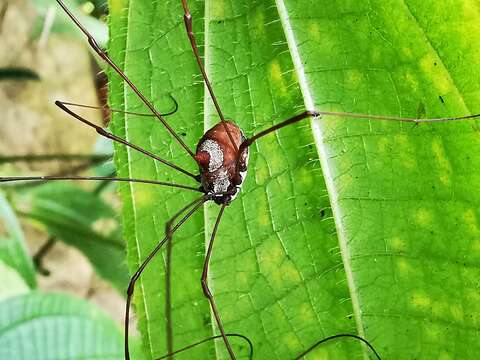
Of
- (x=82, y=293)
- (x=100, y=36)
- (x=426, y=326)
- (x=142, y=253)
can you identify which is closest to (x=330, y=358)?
(x=426, y=326)

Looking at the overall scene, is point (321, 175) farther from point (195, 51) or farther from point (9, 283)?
point (9, 283)

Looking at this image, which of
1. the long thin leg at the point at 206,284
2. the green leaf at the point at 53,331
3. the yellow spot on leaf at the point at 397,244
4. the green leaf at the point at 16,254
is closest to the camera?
the yellow spot on leaf at the point at 397,244

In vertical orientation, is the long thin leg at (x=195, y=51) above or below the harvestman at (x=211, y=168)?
above

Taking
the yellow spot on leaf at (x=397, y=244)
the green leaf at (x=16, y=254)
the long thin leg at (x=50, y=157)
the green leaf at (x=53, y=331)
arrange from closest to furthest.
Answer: the yellow spot on leaf at (x=397, y=244)
the green leaf at (x=53, y=331)
the green leaf at (x=16, y=254)
the long thin leg at (x=50, y=157)

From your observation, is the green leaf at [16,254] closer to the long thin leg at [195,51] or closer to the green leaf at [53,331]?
the green leaf at [53,331]

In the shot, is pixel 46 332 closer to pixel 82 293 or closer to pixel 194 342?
pixel 194 342

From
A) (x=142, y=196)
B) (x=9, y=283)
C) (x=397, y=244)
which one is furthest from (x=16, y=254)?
(x=397, y=244)

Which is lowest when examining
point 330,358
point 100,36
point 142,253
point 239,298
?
point 330,358

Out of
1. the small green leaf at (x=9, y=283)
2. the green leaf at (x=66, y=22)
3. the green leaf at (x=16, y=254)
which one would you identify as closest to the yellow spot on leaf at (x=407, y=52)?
the small green leaf at (x=9, y=283)
